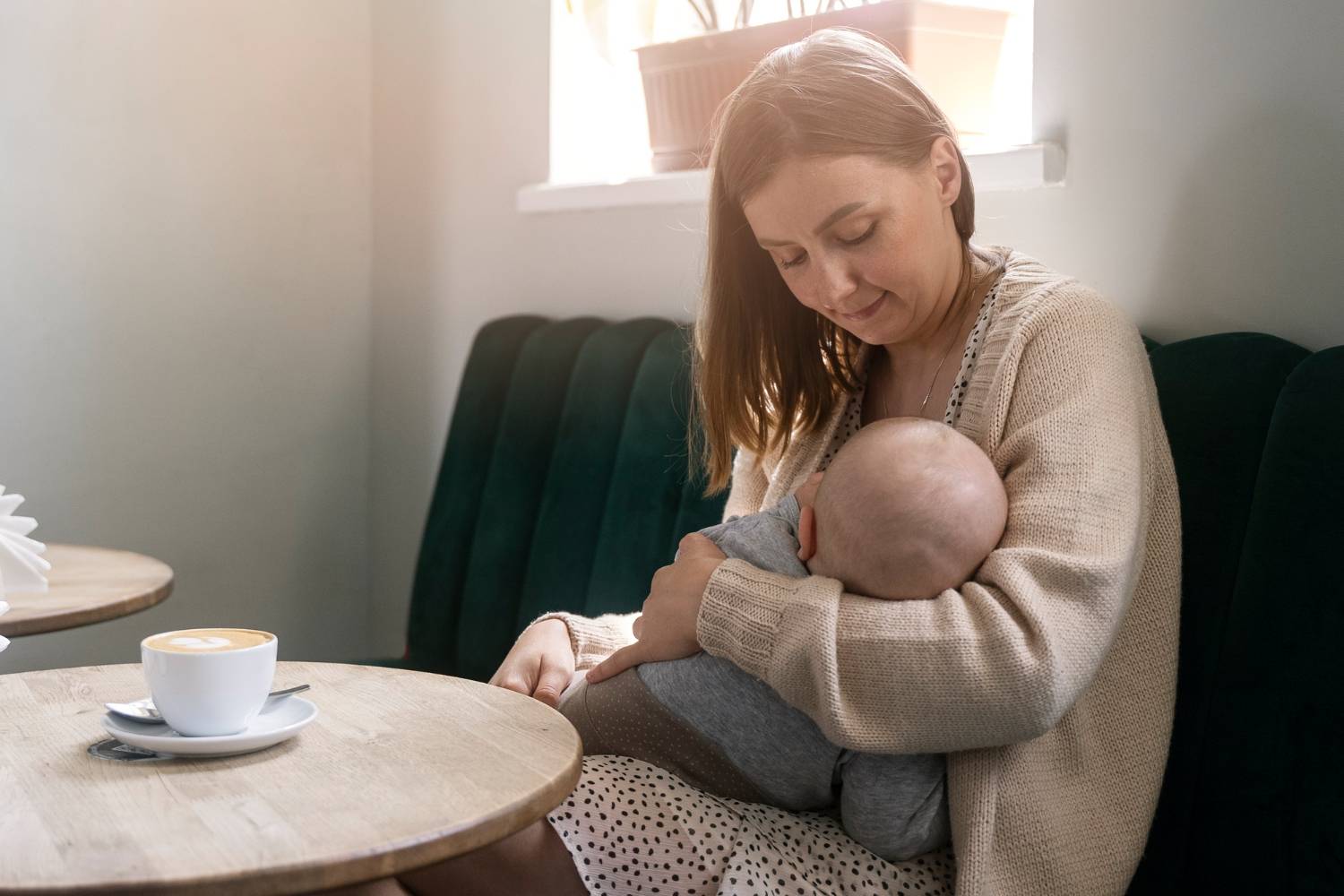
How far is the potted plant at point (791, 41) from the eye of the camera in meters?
1.82

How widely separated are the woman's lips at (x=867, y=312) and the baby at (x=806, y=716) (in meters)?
0.23

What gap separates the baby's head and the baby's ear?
4cm

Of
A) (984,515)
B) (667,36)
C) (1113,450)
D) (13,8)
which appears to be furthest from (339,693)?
(13,8)

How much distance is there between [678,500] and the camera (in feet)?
6.61

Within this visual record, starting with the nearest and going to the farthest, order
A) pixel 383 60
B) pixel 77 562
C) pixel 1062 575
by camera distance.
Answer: pixel 1062 575 → pixel 77 562 → pixel 383 60

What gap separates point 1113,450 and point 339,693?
734mm

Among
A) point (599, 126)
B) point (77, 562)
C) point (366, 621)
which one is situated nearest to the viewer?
point (77, 562)

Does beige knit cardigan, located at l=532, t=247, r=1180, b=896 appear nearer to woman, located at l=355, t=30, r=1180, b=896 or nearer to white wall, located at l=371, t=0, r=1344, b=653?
woman, located at l=355, t=30, r=1180, b=896

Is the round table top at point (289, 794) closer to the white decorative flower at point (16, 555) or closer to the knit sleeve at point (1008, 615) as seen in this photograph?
the knit sleeve at point (1008, 615)

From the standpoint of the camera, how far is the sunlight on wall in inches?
93.7

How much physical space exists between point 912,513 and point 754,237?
59cm

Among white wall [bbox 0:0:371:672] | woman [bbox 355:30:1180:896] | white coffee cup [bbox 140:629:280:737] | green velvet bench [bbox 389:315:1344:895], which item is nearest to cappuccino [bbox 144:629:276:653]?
white coffee cup [bbox 140:629:280:737]

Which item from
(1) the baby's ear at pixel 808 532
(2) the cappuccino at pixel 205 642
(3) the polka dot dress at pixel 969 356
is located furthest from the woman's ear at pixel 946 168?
(2) the cappuccino at pixel 205 642

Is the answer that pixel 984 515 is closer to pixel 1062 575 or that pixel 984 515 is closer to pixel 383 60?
pixel 1062 575
